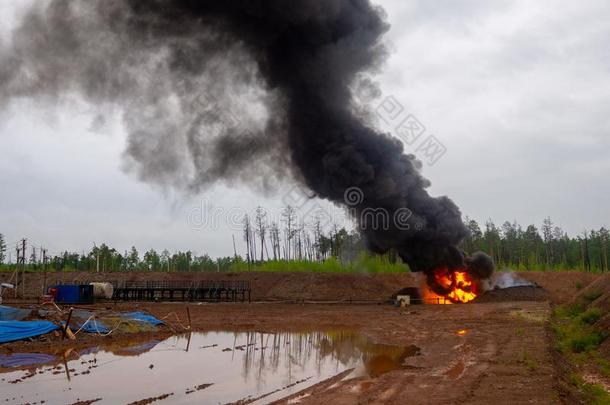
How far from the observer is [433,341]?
22.1 m

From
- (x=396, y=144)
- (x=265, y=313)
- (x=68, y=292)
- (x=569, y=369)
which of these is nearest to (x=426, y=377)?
(x=569, y=369)

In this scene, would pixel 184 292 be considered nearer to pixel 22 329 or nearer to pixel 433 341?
pixel 22 329

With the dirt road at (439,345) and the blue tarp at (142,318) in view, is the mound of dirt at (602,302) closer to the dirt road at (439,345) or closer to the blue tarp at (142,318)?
the dirt road at (439,345)

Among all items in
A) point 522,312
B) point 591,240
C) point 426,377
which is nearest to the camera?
point 426,377

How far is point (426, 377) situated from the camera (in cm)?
1422

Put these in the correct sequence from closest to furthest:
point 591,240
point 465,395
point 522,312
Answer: point 465,395, point 522,312, point 591,240

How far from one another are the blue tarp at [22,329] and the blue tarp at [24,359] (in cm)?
177

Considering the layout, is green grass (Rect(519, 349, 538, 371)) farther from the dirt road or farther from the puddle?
the puddle

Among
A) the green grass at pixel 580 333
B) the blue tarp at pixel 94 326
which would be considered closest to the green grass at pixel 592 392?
the green grass at pixel 580 333

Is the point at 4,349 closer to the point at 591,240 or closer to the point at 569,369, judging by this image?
the point at 569,369

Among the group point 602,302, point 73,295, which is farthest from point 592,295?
point 73,295

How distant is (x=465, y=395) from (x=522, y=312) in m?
22.7

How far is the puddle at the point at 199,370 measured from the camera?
1286 centimetres

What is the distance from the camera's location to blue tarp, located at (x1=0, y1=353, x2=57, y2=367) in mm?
16844
